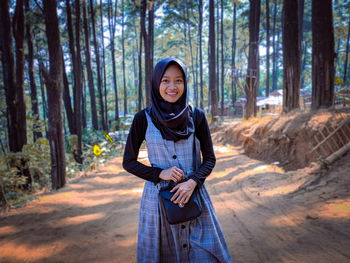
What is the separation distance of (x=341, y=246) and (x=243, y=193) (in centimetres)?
212

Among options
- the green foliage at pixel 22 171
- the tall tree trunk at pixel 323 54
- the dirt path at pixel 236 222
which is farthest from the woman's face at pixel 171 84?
the tall tree trunk at pixel 323 54

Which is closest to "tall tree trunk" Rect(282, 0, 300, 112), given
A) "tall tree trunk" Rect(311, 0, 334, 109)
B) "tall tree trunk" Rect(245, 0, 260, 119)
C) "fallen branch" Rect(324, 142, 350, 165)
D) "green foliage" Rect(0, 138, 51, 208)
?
"tall tree trunk" Rect(311, 0, 334, 109)

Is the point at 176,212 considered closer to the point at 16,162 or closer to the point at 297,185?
the point at 297,185

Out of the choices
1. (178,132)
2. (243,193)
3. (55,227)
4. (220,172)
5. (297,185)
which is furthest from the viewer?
(220,172)

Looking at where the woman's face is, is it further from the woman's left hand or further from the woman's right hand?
the woman's left hand

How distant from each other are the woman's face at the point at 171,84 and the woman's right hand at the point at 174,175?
472 millimetres

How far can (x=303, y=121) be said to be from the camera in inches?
218

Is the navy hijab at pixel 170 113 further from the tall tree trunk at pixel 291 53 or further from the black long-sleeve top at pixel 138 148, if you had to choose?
the tall tree trunk at pixel 291 53

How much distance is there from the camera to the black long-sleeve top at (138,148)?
4.99ft

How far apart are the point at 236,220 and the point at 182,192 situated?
2.03 metres

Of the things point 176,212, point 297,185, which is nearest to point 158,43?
point 297,185

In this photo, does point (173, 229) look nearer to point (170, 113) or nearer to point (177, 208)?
point (177, 208)

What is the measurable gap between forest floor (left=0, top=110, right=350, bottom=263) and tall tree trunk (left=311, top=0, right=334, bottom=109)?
2028mm

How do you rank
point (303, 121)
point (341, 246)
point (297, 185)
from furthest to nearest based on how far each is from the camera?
1. point (303, 121)
2. point (297, 185)
3. point (341, 246)
